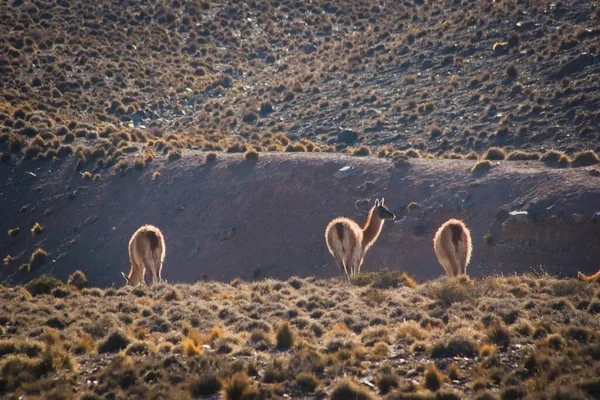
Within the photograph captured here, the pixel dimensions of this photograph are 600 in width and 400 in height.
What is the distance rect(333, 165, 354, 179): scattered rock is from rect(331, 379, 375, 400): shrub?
22102mm

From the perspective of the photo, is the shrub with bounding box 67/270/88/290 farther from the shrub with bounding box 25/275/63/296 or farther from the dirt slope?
the shrub with bounding box 25/275/63/296

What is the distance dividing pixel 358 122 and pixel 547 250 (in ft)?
67.8

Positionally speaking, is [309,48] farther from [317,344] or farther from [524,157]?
[317,344]

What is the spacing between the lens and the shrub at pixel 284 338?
12.6 meters

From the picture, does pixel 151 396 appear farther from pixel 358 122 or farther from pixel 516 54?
pixel 516 54

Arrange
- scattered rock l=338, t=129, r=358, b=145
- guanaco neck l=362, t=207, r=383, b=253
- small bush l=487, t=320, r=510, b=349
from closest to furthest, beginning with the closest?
small bush l=487, t=320, r=510, b=349 < guanaco neck l=362, t=207, r=383, b=253 < scattered rock l=338, t=129, r=358, b=145

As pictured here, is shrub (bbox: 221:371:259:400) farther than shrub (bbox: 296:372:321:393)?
No

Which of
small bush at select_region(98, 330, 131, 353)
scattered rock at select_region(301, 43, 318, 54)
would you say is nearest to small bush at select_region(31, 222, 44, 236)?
small bush at select_region(98, 330, 131, 353)

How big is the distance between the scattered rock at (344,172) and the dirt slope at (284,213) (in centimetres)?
23

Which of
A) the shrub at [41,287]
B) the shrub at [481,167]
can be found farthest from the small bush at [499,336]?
the shrub at [481,167]

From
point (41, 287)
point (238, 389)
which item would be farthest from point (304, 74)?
point (238, 389)

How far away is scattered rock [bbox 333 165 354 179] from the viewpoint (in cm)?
3162

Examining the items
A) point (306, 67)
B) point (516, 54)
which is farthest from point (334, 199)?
point (306, 67)

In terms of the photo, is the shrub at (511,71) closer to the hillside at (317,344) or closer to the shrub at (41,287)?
the hillside at (317,344)
